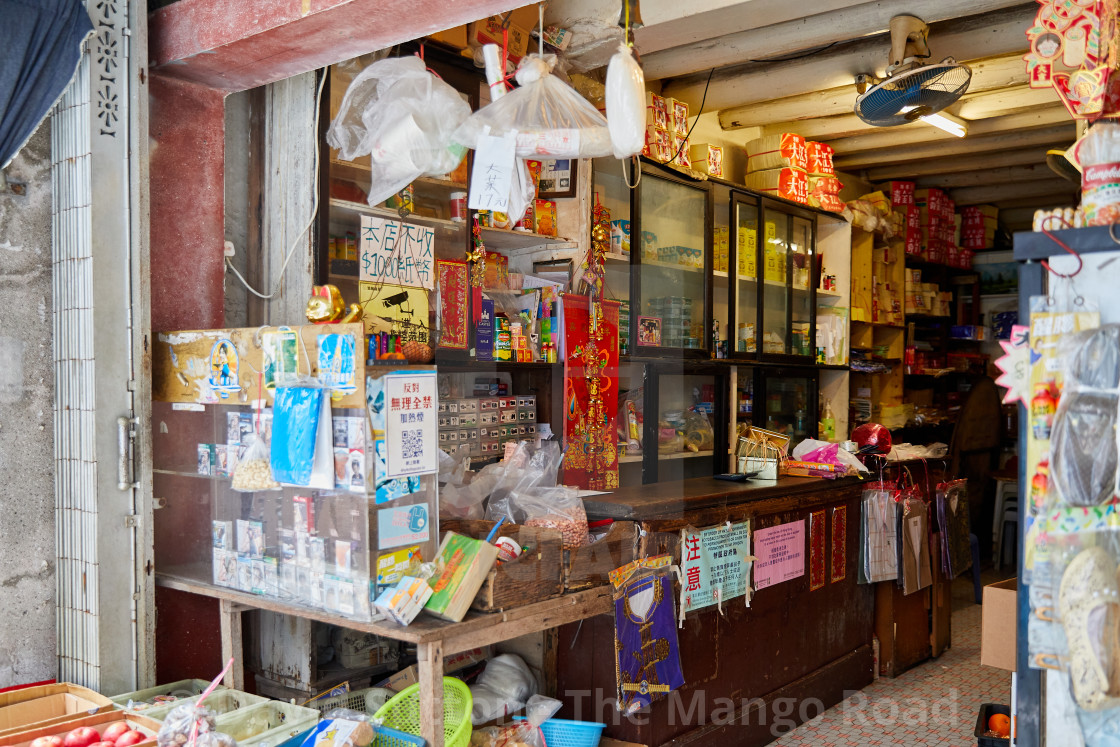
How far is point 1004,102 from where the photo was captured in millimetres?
5363

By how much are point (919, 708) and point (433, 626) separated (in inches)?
125

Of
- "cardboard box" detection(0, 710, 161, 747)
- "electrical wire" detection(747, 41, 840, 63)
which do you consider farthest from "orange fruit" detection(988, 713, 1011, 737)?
"electrical wire" detection(747, 41, 840, 63)

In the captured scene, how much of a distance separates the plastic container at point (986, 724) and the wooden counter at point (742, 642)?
387 millimetres

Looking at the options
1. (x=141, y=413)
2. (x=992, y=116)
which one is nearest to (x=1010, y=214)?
(x=992, y=116)

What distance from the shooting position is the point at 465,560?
2.47 meters

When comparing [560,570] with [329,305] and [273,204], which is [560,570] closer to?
[329,305]

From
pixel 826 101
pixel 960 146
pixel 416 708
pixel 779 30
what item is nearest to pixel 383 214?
pixel 416 708

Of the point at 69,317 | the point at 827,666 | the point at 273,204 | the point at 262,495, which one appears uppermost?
the point at 273,204

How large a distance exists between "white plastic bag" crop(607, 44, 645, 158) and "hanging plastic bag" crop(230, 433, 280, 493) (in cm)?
144

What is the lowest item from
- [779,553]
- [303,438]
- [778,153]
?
[779,553]

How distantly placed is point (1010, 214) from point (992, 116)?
4199 millimetres

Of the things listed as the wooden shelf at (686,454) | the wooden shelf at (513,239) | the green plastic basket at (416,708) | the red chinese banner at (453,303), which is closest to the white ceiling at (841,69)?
the wooden shelf at (513,239)

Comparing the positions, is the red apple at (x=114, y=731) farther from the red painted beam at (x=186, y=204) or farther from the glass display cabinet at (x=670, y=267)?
the glass display cabinet at (x=670, y=267)

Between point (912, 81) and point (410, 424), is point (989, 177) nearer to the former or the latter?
point (912, 81)
